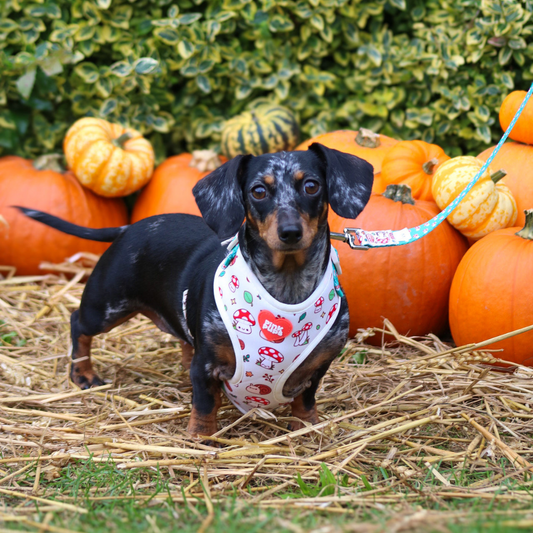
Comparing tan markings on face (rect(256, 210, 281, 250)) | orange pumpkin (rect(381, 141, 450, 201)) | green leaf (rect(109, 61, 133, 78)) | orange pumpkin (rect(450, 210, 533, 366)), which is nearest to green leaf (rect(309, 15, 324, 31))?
orange pumpkin (rect(381, 141, 450, 201))

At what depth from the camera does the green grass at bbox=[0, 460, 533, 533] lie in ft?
5.84

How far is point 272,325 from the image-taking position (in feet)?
8.18

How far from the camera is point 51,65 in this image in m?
5.06

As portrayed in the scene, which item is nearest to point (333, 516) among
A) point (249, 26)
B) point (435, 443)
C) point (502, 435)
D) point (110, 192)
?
point (435, 443)

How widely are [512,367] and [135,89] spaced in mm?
3791

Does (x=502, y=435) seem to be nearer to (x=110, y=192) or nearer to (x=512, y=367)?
(x=512, y=367)

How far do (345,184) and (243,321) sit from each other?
2.19 feet

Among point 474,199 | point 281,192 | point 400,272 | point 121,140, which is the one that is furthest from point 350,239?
point 121,140

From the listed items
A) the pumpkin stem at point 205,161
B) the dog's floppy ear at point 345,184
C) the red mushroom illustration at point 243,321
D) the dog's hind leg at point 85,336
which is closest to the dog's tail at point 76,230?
the dog's hind leg at point 85,336

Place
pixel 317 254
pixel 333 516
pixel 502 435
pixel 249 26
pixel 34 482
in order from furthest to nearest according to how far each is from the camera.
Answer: pixel 249 26 → pixel 502 435 → pixel 317 254 → pixel 34 482 → pixel 333 516

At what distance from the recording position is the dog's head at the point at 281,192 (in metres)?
2.40

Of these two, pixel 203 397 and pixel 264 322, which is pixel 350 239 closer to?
pixel 264 322

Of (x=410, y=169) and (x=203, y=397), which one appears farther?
(x=410, y=169)

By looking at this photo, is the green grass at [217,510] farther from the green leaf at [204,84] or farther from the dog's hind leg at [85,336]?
the green leaf at [204,84]
